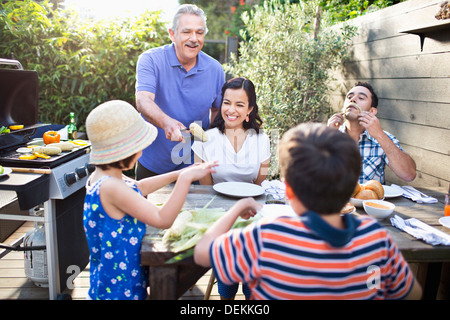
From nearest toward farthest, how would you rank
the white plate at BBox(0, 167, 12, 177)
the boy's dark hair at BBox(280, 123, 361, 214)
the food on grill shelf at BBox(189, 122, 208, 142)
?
the boy's dark hair at BBox(280, 123, 361, 214), the white plate at BBox(0, 167, 12, 177), the food on grill shelf at BBox(189, 122, 208, 142)

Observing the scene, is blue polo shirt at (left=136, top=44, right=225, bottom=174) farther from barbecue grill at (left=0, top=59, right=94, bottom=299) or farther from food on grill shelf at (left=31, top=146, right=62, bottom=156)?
food on grill shelf at (left=31, top=146, right=62, bottom=156)

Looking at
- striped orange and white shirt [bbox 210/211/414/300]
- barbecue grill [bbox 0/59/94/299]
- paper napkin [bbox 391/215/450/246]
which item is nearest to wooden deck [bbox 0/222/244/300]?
barbecue grill [bbox 0/59/94/299]

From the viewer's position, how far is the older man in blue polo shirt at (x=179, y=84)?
2.80 m

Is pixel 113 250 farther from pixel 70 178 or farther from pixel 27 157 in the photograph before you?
pixel 27 157

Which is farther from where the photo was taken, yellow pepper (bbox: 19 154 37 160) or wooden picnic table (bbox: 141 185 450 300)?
yellow pepper (bbox: 19 154 37 160)

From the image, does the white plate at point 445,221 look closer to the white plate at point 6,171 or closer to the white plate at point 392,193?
the white plate at point 392,193

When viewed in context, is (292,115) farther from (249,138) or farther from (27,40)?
(27,40)

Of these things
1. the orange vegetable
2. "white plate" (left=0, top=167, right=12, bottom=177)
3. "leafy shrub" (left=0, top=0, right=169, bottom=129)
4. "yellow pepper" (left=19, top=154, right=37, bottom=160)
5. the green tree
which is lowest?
"white plate" (left=0, top=167, right=12, bottom=177)

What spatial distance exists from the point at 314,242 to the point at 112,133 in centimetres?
97

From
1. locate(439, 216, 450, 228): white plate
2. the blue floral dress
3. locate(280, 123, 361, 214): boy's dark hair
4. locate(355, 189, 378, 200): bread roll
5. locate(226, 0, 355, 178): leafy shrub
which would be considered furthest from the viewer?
locate(226, 0, 355, 178): leafy shrub

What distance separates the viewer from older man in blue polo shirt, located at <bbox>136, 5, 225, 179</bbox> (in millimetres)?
2799

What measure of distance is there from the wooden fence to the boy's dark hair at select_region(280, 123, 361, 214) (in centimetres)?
215

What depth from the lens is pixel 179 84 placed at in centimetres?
296

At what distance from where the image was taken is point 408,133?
3.28 metres
